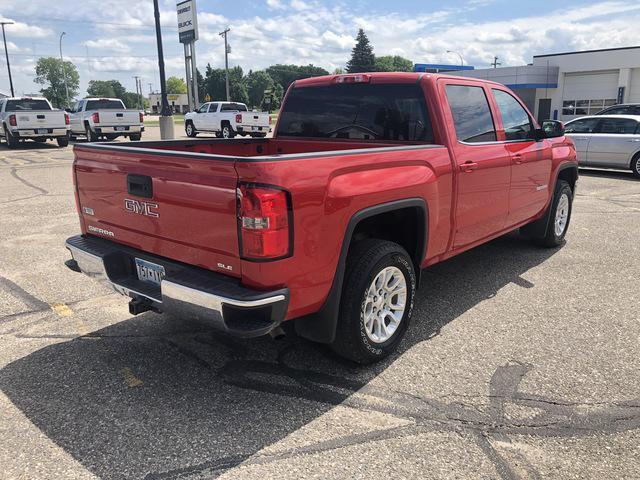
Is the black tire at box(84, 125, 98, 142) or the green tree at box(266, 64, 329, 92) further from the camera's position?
the green tree at box(266, 64, 329, 92)

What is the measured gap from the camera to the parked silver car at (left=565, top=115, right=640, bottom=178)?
42.5 ft

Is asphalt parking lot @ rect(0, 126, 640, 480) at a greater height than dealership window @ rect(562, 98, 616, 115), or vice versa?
dealership window @ rect(562, 98, 616, 115)

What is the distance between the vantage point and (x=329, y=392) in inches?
129

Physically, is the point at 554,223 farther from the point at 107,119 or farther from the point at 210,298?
the point at 107,119

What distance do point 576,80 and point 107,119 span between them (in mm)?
35248

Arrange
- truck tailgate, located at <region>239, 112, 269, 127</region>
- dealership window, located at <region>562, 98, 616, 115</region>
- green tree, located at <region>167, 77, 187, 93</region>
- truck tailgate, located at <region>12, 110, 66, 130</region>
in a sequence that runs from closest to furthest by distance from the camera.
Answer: truck tailgate, located at <region>12, 110, 66, 130</region>
truck tailgate, located at <region>239, 112, 269, 127</region>
dealership window, located at <region>562, 98, 616, 115</region>
green tree, located at <region>167, 77, 187, 93</region>

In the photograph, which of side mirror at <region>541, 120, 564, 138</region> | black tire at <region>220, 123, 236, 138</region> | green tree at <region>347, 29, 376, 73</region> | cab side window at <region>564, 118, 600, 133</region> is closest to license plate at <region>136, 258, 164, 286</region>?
side mirror at <region>541, 120, 564, 138</region>

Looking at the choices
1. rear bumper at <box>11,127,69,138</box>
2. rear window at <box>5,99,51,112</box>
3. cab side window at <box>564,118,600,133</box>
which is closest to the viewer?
cab side window at <box>564,118,600,133</box>

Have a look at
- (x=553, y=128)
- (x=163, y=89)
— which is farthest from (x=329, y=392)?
(x=163, y=89)

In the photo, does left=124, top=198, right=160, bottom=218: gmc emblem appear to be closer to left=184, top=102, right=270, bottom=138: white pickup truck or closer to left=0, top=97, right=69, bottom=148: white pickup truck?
left=0, top=97, right=69, bottom=148: white pickup truck

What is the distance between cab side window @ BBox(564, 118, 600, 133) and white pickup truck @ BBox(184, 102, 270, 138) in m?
14.8

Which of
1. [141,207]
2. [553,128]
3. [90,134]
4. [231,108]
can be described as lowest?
[90,134]

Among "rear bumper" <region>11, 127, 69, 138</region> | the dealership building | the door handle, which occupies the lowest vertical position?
"rear bumper" <region>11, 127, 69, 138</region>

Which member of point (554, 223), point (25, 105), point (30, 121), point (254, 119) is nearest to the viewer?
point (554, 223)
